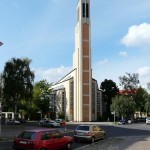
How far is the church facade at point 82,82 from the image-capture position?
109750mm

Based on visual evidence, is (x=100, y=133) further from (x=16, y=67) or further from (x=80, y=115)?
(x=80, y=115)

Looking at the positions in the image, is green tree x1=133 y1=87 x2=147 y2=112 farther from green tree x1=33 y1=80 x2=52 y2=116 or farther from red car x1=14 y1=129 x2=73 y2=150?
red car x1=14 y1=129 x2=73 y2=150

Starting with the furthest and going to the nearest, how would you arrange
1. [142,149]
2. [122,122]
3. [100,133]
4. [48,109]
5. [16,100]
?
[48,109], [122,122], [16,100], [100,133], [142,149]

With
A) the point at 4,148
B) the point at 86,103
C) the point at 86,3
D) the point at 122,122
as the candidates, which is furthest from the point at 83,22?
the point at 4,148

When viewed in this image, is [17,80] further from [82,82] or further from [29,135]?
[29,135]

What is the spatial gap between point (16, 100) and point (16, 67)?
641cm

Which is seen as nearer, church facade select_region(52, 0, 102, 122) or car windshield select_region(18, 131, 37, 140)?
car windshield select_region(18, 131, 37, 140)

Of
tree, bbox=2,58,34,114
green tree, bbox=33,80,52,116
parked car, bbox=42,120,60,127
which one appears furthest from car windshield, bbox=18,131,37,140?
green tree, bbox=33,80,52,116

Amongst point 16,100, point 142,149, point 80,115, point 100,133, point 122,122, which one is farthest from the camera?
point 80,115

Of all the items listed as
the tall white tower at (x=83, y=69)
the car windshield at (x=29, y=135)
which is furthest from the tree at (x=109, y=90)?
the car windshield at (x=29, y=135)

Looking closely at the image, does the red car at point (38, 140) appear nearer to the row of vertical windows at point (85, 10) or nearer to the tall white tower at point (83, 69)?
the tall white tower at point (83, 69)

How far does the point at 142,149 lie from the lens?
23250 mm

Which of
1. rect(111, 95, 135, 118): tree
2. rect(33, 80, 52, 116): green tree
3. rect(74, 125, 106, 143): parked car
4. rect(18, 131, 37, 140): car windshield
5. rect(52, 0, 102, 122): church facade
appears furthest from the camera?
rect(33, 80, 52, 116): green tree

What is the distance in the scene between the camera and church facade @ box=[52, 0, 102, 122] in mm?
109750
